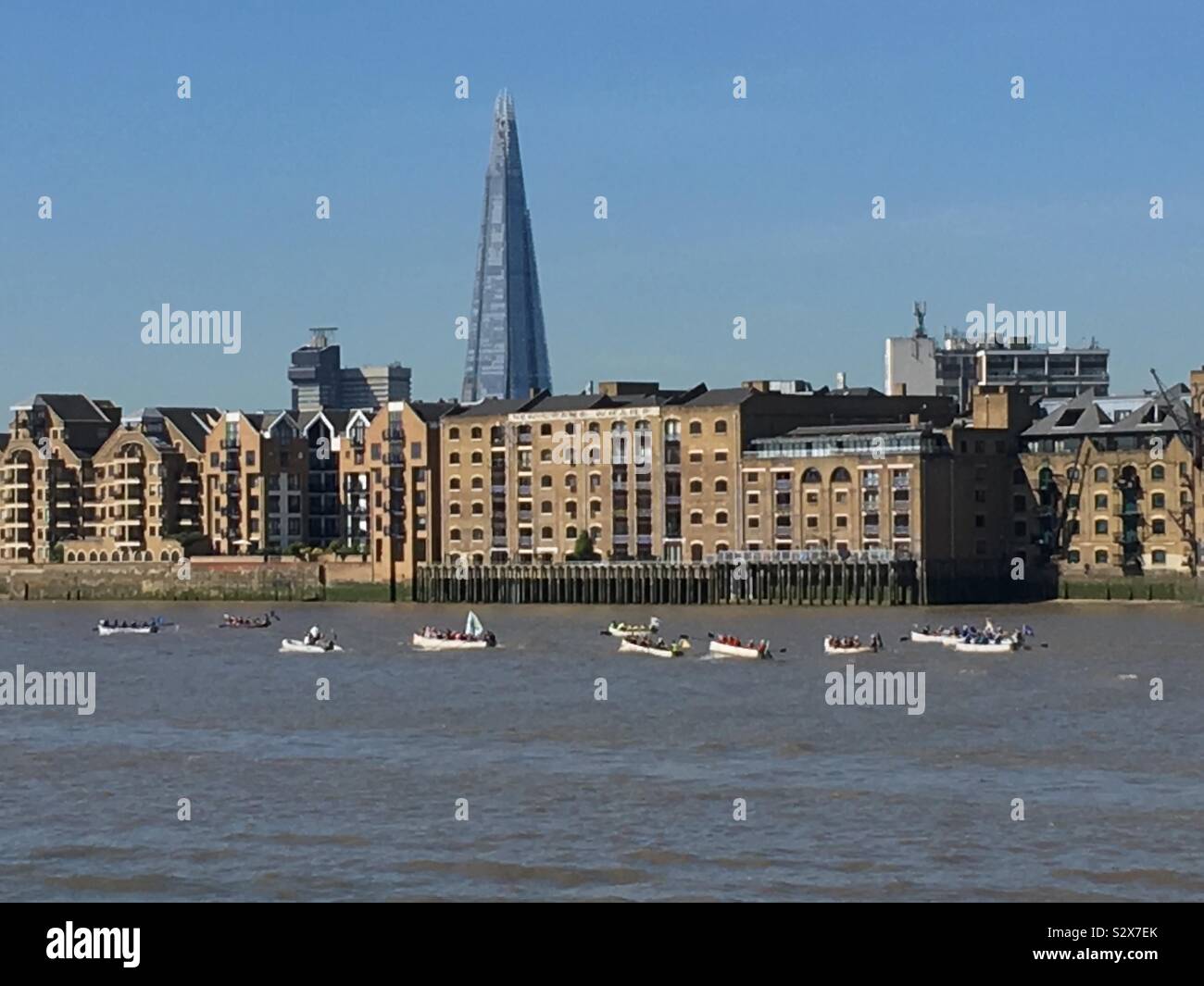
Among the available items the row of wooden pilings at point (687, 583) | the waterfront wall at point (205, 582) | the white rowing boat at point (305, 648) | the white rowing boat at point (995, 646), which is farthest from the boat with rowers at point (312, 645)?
the waterfront wall at point (205, 582)

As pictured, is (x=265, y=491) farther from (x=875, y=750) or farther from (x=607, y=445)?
(x=875, y=750)

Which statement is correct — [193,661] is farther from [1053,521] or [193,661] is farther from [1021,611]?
[1053,521]

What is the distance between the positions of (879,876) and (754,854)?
118 inches

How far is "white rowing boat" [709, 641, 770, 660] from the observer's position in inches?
4028

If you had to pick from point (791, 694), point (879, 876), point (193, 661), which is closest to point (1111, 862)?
point (879, 876)

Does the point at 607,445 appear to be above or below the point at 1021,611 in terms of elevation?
above

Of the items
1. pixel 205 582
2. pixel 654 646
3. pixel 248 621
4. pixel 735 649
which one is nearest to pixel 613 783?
pixel 735 649

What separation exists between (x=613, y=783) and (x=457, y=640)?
56.3 m

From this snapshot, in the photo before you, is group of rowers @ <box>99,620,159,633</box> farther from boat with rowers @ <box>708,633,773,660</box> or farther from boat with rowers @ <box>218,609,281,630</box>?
boat with rowers @ <box>708,633,773,660</box>

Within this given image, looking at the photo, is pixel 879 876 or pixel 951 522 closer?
pixel 879 876

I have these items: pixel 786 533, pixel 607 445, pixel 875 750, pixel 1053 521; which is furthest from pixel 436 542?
pixel 875 750

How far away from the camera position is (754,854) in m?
47.1

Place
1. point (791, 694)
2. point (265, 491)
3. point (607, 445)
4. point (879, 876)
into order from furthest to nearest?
point (265, 491) → point (607, 445) → point (791, 694) → point (879, 876)

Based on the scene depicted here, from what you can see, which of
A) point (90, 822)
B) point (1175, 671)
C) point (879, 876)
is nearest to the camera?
point (879, 876)
